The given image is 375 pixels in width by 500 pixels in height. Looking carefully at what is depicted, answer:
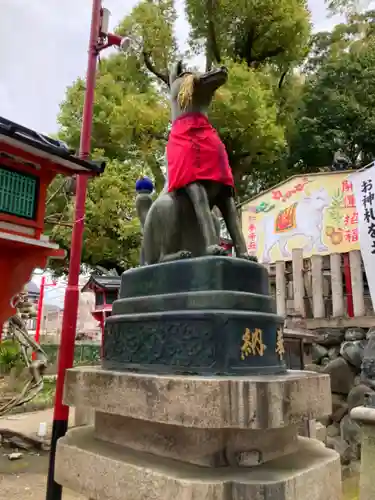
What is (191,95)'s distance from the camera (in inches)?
124

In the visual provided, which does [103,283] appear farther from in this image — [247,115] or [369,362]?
[369,362]

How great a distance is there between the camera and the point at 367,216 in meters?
6.82

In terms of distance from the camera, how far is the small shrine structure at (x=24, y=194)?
5.78 m

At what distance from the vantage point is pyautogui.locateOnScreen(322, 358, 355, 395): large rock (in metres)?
8.17

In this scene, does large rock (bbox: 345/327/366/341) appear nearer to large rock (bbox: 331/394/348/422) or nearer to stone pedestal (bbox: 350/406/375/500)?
large rock (bbox: 331/394/348/422)

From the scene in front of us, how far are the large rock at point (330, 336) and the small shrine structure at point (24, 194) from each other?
531cm

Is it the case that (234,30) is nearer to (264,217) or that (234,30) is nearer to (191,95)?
(264,217)

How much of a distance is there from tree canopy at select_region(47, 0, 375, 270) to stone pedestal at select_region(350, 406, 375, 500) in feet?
28.3

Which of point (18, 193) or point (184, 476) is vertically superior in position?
point (18, 193)

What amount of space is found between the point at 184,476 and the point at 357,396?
650 cm

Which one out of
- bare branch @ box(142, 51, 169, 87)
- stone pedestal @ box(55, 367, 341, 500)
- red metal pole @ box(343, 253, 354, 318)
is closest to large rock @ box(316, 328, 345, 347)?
red metal pole @ box(343, 253, 354, 318)

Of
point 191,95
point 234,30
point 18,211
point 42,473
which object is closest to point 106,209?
point 18,211

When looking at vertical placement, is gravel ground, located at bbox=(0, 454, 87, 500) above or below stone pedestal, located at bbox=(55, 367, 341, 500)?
below

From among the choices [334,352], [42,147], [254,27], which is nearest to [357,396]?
[334,352]
